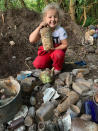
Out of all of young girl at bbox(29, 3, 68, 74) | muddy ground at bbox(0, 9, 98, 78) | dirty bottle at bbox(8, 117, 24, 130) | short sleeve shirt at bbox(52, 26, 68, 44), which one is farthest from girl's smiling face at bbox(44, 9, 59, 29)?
dirty bottle at bbox(8, 117, 24, 130)

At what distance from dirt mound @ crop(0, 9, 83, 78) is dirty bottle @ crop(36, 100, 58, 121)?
144 cm

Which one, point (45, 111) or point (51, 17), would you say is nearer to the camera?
point (45, 111)

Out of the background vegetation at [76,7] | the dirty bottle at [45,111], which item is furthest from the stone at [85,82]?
the background vegetation at [76,7]

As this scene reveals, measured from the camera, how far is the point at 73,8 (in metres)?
4.71

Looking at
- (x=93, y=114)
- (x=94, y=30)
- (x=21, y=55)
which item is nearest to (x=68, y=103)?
(x=93, y=114)

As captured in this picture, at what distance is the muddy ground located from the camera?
3457mm

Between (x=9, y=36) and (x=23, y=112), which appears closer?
(x=23, y=112)

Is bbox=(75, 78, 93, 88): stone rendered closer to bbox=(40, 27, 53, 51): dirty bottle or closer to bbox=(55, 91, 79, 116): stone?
bbox=(55, 91, 79, 116): stone

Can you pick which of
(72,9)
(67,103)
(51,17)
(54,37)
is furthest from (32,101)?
(72,9)

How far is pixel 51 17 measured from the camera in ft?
8.41

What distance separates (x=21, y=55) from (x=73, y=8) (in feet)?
6.76

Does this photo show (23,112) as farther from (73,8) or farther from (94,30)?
(73,8)

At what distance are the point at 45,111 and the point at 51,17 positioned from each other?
1396 mm

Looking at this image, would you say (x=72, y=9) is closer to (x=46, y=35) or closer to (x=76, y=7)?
(x=76, y=7)
